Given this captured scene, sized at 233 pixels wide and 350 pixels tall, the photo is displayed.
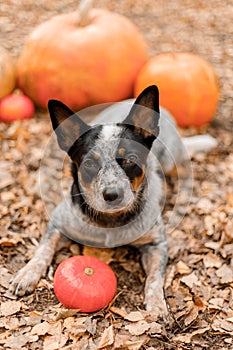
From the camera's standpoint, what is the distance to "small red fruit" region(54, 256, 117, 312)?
3.29m

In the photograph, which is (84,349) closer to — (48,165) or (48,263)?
(48,263)

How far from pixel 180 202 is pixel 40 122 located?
5.70 feet

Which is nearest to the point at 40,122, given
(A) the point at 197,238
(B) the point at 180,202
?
(B) the point at 180,202

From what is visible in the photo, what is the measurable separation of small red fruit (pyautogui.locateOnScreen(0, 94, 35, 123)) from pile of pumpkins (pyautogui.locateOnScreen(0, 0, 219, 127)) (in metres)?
0.12

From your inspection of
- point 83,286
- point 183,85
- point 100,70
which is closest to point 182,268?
point 83,286

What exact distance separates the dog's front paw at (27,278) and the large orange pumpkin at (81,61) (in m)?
2.29

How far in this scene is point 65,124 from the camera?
11.6 ft

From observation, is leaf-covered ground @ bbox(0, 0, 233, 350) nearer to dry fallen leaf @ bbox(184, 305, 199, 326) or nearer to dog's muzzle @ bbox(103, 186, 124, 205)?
dry fallen leaf @ bbox(184, 305, 199, 326)

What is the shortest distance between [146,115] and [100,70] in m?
1.95

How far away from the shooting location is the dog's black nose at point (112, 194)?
3307 mm

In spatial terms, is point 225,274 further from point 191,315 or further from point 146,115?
point 146,115

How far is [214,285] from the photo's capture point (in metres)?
3.75

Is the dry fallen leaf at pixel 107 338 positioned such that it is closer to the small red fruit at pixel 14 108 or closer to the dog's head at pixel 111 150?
the dog's head at pixel 111 150

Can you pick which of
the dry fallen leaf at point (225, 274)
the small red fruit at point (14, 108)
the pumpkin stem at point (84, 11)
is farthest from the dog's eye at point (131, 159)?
the pumpkin stem at point (84, 11)
